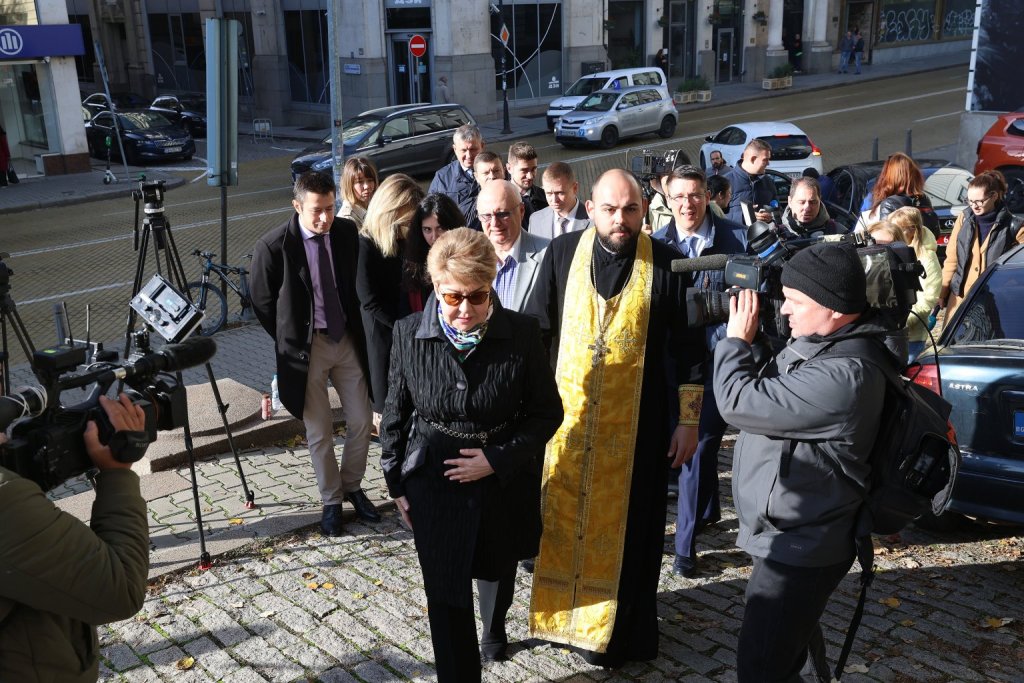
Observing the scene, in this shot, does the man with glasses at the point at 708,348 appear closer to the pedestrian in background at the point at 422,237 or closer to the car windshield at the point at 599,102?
the pedestrian in background at the point at 422,237

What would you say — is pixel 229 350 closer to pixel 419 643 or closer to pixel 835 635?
pixel 419 643

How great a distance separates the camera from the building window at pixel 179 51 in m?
38.5

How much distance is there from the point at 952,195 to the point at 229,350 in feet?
29.8

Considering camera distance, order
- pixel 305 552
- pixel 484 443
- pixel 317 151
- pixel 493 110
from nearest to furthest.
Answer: pixel 484 443 → pixel 305 552 → pixel 317 151 → pixel 493 110

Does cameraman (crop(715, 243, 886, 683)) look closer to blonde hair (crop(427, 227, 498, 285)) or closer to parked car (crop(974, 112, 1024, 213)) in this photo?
blonde hair (crop(427, 227, 498, 285))

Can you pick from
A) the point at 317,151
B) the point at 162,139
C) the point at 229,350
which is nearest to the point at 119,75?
the point at 162,139

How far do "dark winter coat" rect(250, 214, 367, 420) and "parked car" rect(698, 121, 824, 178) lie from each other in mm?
12618

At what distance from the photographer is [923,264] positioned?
705 cm

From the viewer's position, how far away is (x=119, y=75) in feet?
137

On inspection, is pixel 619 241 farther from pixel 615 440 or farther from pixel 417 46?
pixel 417 46

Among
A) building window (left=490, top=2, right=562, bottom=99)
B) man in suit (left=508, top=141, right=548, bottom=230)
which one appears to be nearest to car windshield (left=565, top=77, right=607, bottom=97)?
building window (left=490, top=2, right=562, bottom=99)

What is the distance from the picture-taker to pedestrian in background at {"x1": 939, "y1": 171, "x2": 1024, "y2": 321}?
7.89 meters

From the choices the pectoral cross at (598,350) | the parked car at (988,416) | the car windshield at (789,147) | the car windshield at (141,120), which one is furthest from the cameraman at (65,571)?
the car windshield at (141,120)

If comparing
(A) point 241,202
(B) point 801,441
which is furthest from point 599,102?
(B) point 801,441
